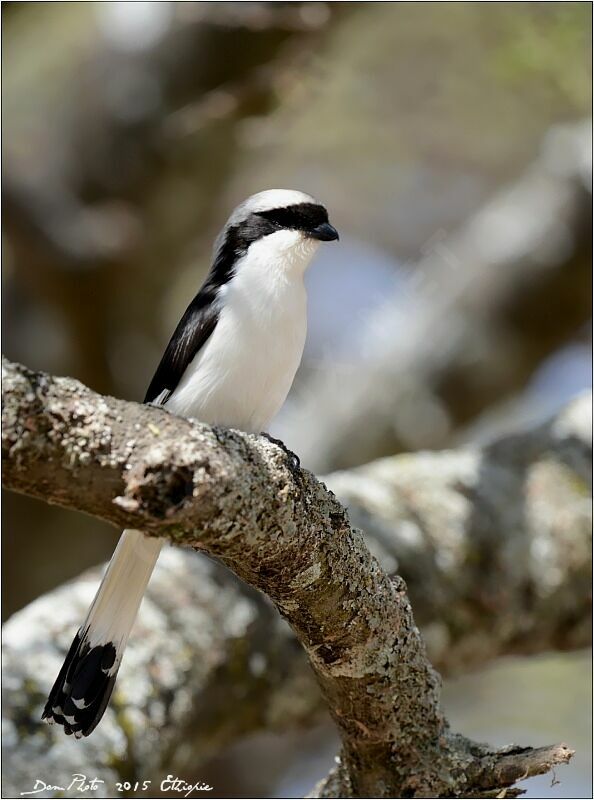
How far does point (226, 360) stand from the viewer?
119 inches

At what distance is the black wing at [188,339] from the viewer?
3.17 m

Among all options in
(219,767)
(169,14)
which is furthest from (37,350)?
(219,767)

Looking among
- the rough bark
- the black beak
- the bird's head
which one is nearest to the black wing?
the bird's head

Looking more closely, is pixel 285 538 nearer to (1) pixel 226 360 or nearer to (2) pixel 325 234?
(1) pixel 226 360

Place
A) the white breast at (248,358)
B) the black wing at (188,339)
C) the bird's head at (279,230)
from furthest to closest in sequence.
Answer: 1. the bird's head at (279,230)
2. the black wing at (188,339)
3. the white breast at (248,358)

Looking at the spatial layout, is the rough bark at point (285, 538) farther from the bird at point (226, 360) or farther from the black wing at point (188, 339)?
the black wing at point (188, 339)

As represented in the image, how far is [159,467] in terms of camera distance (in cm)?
168

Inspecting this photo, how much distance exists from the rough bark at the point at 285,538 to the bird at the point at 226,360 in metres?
0.62

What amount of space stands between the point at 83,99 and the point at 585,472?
3586 mm

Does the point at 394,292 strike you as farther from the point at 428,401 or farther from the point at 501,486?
the point at 501,486

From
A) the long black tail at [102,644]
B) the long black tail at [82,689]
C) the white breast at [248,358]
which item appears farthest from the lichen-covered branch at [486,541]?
the long black tail at [82,689]

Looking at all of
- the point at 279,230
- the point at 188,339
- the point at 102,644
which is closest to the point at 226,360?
the point at 188,339

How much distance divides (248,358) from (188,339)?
0.90 ft

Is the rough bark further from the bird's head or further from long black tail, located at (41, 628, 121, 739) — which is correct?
the bird's head
